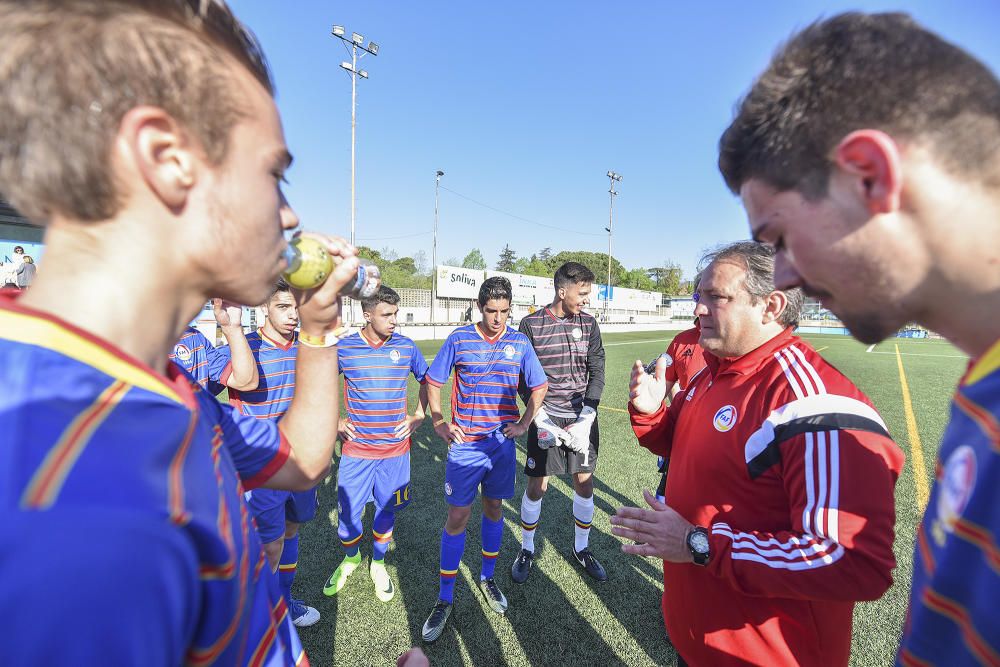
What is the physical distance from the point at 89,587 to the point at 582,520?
417 cm

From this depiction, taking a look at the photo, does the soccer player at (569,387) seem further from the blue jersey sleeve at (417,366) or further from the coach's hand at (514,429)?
the blue jersey sleeve at (417,366)

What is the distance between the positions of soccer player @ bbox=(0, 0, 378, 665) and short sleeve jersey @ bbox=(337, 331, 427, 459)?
2.96 metres

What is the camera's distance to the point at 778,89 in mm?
1064

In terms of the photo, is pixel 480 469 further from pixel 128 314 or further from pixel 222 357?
pixel 128 314

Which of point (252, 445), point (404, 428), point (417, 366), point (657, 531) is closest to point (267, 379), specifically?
point (404, 428)

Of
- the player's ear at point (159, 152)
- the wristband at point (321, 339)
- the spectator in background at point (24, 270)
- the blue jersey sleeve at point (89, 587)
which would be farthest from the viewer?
the spectator in background at point (24, 270)

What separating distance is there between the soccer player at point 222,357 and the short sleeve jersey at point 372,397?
0.79m

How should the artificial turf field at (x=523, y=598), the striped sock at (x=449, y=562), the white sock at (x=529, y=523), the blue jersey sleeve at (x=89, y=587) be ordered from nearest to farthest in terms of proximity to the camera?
the blue jersey sleeve at (x=89, y=587)
the artificial turf field at (x=523, y=598)
the striped sock at (x=449, y=562)
the white sock at (x=529, y=523)

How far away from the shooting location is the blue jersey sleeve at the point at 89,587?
1.60 ft

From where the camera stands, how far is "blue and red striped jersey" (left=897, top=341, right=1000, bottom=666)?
0.72m

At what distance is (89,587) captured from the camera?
527 millimetres

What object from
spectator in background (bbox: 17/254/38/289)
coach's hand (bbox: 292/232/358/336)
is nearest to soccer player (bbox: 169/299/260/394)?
coach's hand (bbox: 292/232/358/336)

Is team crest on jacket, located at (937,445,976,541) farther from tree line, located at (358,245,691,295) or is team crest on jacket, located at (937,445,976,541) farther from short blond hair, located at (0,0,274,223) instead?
tree line, located at (358,245,691,295)

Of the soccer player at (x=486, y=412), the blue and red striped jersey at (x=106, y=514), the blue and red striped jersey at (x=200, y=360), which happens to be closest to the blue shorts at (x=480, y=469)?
the soccer player at (x=486, y=412)
